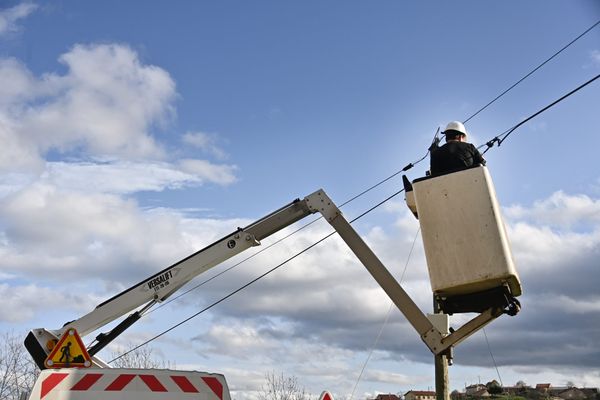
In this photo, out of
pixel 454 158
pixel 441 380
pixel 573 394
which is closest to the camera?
pixel 454 158

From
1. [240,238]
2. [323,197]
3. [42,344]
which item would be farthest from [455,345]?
[42,344]

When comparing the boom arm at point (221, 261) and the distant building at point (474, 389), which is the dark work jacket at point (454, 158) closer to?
the boom arm at point (221, 261)

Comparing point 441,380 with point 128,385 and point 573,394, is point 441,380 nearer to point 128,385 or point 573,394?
point 128,385

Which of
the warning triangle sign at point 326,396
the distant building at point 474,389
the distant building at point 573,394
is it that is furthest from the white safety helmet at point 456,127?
the distant building at point 573,394

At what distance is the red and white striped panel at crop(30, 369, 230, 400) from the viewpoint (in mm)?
3805

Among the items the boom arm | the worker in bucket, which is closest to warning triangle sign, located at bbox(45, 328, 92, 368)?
the boom arm

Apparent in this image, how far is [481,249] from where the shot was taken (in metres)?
5.63

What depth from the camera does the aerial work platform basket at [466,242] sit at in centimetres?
560

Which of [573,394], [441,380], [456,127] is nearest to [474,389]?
[573,394]

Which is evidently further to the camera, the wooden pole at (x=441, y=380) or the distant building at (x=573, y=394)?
the distant building at (x=573, y=394)

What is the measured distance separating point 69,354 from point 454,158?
3908 mm

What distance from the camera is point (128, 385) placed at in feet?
12.8

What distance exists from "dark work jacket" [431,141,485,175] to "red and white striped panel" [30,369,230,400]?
126 inches

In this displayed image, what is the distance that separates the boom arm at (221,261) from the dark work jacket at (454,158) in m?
1.15
